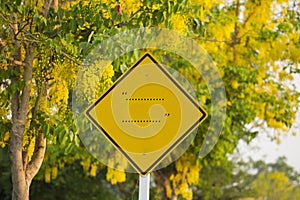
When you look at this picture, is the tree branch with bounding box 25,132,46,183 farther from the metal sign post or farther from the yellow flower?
the yellow flower

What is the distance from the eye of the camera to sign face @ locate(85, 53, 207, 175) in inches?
129

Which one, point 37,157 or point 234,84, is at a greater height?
point 234,84

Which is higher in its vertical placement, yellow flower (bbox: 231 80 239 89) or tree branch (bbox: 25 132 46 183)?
yellow flower (bbox: 231 80 239 89)

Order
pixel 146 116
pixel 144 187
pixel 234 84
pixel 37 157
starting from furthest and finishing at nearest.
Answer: pixel 234 84 → pixel 37 157 → pixel 144 187 → pixel 146 116

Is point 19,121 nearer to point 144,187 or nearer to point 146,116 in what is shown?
point 144,187

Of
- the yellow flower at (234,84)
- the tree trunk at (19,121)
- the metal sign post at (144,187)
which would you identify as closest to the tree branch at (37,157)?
the tree trunk at (19,121)

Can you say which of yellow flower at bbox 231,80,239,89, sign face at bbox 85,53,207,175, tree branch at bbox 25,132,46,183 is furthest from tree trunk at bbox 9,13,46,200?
yellow flower at bbox 231,80,239,89

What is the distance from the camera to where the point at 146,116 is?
326 cm

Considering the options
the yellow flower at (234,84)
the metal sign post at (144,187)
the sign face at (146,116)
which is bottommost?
the metal sign post at (144,187)

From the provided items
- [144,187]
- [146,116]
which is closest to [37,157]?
[144,187]

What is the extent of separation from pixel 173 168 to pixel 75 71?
615cm

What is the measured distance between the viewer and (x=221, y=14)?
9.40m

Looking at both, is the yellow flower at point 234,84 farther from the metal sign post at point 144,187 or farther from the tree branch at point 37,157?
the metal sign post at point 144,187

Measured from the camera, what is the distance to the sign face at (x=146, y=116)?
328 cm
